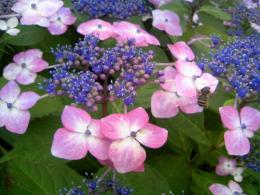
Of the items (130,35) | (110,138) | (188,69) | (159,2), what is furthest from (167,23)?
(110,138)

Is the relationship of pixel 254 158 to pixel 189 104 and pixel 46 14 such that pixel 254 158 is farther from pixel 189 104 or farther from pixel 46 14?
pixel 46 14

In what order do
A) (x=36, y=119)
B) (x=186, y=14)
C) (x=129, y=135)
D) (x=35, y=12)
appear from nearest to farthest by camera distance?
(x=129, y=135), (x=36, y=119), (x=35, y=12), (x=186, y=14)

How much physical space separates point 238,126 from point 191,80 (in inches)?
7.2

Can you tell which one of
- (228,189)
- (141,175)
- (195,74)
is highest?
(195,74)

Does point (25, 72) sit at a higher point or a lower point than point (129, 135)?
lower

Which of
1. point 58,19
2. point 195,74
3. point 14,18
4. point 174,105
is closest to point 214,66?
point 195,74

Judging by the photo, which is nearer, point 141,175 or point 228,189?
point 141,175

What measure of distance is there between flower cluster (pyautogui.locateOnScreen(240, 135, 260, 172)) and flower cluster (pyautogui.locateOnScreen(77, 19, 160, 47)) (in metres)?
0.46

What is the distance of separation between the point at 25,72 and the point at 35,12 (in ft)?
0.81

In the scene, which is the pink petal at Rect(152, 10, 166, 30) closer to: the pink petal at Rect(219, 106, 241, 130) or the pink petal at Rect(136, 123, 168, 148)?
the pink petal at Rect(219, 106, 241, 130)

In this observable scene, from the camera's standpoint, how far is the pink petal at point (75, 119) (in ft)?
3.51

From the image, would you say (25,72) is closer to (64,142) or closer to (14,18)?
(14,18)

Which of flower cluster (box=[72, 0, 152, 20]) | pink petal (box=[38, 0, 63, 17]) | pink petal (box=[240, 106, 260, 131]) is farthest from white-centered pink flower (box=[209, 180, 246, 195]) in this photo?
pink petal (box=[38, 0, 63, 17])

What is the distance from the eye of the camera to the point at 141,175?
49.8 inches
